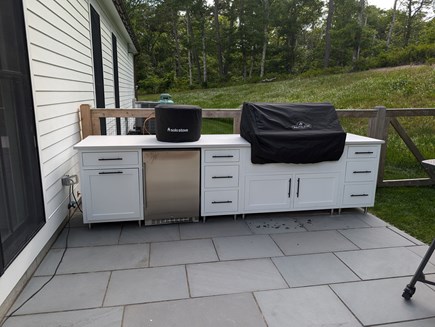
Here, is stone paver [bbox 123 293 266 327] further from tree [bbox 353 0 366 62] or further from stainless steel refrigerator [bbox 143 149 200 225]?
tree [bbox 353 0 366 62]

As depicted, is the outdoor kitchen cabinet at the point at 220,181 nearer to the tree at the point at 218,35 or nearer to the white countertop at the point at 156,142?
the white countertop at the point at 156,142

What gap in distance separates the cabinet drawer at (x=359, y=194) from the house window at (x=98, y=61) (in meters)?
3.80

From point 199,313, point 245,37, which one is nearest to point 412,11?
Answer: point 245,37

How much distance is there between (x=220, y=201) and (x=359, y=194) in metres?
1.65

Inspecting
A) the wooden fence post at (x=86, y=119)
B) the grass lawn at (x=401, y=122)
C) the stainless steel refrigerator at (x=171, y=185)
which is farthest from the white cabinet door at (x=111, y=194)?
the grass lawn at (x=401, y=122)

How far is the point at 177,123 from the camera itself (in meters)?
3.25

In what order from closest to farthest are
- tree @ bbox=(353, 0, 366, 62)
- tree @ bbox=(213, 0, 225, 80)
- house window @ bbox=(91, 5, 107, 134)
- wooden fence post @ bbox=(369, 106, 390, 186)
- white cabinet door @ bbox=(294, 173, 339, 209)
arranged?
1. white cabinet door @ bbox=(294, 173, 339, 209)
2. wooden fence post @ bbox=(369, 106, 390, 186)
3. house window @ bbox=(91, 5, 107, 134)
4. tree @ bbox=(353, 0, 366, 62)
5. tree @ bbox=(213, 0, 225, 80)

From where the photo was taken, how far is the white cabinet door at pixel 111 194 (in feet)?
10.1

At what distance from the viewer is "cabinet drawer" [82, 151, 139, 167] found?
3.03m

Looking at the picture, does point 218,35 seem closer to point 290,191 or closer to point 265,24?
point 265,24

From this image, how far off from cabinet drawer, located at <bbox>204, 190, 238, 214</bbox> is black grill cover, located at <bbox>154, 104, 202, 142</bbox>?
0.63 m

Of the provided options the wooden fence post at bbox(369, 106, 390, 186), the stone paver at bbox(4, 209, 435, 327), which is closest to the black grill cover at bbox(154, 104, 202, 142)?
the stone paver at bbox(4, 209, 435, 327)

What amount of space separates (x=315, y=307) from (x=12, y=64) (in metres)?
2.66

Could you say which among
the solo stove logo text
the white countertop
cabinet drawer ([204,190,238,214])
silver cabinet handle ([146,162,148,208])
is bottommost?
cabinet drawer ([204,190,238,214])
